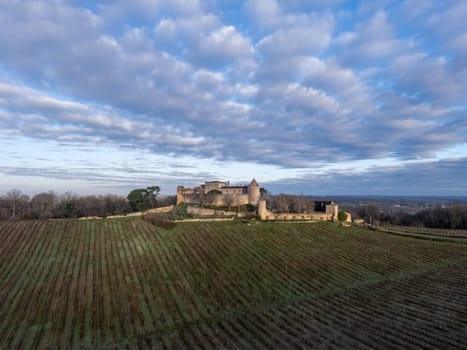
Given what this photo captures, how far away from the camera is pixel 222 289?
20531 millimetres

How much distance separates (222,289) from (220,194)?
34996mm

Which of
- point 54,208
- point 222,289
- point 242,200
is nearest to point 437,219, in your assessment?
point 242,200

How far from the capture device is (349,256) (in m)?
28.4

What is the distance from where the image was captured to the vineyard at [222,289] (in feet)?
46.5

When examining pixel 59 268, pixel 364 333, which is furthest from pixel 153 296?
pixel 364 333

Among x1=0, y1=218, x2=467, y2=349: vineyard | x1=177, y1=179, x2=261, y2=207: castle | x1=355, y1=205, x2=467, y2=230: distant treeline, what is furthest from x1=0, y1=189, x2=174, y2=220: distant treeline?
x1=355, y1=205, x2=467, y2=230: distant treeline

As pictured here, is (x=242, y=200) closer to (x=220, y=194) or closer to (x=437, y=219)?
(x=220, y=194)

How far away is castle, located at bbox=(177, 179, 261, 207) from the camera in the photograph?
172ft

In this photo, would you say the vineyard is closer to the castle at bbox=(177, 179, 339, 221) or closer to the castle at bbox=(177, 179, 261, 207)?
the castle at bbox=(177, 179, 339, 221)

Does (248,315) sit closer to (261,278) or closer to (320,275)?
(261,278)

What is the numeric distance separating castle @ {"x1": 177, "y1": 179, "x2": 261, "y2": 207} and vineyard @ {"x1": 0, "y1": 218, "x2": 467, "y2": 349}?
1743 centimetres

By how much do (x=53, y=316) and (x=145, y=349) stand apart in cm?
707

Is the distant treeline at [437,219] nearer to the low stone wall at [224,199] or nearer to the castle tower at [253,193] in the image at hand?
the castle tower at [253,193]

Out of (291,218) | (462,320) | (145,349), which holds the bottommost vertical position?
(145,349)
